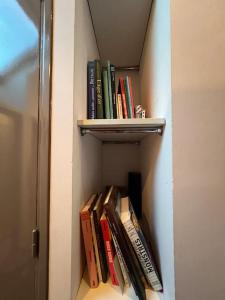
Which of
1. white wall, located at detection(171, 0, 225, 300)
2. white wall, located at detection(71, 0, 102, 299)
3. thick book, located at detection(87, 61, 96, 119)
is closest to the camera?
white wall, located at detection(171, 0, 225, 300)

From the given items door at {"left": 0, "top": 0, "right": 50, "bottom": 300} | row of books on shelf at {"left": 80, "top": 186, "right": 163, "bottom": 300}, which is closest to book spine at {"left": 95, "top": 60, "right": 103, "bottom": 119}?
door at {"left": 0, "top": 0, "right": 50, "bottom": 300}

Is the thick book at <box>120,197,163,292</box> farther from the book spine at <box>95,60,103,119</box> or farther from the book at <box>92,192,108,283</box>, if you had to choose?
the book spine at <box>95,60,103,119</box>

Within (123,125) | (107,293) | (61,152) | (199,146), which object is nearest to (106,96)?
(123,125)

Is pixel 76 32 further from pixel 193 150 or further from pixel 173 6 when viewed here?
pixel 193 150

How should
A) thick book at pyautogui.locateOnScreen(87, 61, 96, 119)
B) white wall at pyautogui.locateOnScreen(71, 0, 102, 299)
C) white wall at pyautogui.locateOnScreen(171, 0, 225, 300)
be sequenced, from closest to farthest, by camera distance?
white wall at pyautogui.locateOnScreen(171, 0, 225, 300) → white wall at pyautogui.locateOnScreen(71, 0, 102, 299) → thick book at pyautogui.locateOnScreen(87, 61, 96, 119)

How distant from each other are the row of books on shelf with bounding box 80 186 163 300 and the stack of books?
376mm

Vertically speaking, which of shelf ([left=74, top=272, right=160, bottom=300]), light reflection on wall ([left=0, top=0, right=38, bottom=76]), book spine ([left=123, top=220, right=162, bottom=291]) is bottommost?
shelf ([left=74, top=272, right=160, bottom=300])

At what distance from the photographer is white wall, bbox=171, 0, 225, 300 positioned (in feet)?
1.64

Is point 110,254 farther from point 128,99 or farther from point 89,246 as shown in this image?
point 128,99

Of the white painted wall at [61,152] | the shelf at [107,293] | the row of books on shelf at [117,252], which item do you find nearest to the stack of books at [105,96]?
the white painted wall at [61,152]

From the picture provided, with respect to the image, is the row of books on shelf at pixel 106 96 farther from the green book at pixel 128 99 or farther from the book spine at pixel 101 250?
the book spine at pixel 101 250

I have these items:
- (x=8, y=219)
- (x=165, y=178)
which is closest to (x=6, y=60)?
(x=8, y=219)

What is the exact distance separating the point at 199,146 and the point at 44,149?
487mm

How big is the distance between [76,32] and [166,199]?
658 mm
